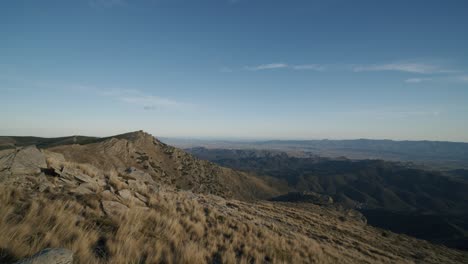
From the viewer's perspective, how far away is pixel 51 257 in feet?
12.9

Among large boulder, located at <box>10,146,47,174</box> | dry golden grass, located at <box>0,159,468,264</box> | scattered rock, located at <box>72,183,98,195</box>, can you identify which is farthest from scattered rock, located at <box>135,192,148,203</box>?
large boulder, located at <box>10,146,47,174</box>

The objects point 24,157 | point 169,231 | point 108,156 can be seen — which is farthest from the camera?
point 108,156

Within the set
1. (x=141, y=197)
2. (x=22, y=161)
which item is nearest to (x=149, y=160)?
(x=141, y=197)

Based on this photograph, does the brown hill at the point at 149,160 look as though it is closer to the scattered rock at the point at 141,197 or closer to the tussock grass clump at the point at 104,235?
the scattered rock at the point at 141,197

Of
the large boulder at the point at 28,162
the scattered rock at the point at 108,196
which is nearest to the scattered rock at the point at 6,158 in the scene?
the large boulder at the point at 28,162

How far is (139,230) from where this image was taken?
7625 mm

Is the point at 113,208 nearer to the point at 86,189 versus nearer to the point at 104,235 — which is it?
the point at 86,189

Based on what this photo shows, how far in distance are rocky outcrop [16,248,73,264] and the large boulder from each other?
19.7 feet

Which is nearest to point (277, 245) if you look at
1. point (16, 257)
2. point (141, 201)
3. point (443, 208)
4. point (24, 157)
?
point (141, 201)

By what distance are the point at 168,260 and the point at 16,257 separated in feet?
9.99

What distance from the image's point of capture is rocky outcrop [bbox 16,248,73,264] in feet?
12.3

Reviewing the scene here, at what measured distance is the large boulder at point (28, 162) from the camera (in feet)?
27.6

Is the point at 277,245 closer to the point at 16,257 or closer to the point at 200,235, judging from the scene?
the point at 200,235

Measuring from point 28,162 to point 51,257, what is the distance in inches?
276
